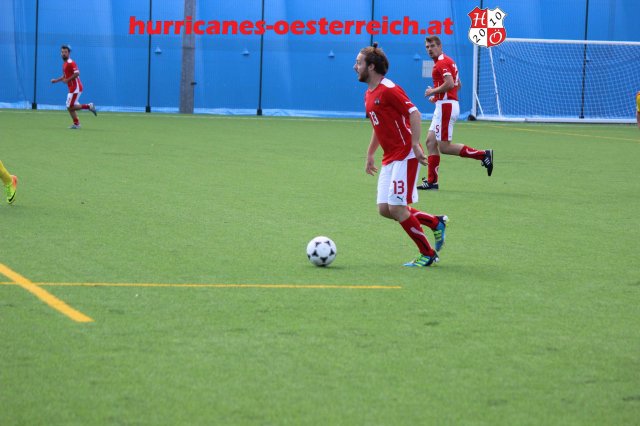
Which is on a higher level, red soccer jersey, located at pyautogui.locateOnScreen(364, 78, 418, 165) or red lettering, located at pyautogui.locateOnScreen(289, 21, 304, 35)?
red lettering, located at pyautogui.locateOnScreen(289, 21, 304, 35)

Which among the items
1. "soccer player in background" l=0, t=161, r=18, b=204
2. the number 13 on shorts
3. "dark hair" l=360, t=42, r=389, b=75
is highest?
"dark hair" l=360, t=42, r=389, b=75

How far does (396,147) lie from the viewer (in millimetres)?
8336

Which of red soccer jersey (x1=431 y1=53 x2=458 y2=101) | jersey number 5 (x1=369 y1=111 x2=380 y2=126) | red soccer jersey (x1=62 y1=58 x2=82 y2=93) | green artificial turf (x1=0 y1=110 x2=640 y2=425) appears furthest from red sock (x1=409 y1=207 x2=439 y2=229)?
red soccer jersey (x1=62 y1=58 x2=82 y2=93)

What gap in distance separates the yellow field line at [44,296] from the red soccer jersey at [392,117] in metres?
2.83

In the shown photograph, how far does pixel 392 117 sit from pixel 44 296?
3.07m

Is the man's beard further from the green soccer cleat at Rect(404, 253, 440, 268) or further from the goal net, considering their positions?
the goal net

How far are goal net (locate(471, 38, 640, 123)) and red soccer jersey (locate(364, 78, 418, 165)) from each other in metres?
28.4

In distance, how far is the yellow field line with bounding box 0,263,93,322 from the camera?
630cm

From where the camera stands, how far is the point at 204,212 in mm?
11320

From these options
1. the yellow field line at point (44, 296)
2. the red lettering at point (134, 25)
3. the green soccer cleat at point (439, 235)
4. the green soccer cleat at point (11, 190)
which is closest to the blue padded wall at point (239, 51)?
the red lettering at point (134, 25)

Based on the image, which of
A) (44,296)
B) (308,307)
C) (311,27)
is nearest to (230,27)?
(311,27)

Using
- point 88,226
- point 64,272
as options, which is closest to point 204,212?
point 88,226

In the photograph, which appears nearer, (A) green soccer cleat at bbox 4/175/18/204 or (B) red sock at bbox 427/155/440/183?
(A) green soccer cleat at bbox 4/175/18/204

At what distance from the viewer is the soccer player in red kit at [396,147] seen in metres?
8.21
